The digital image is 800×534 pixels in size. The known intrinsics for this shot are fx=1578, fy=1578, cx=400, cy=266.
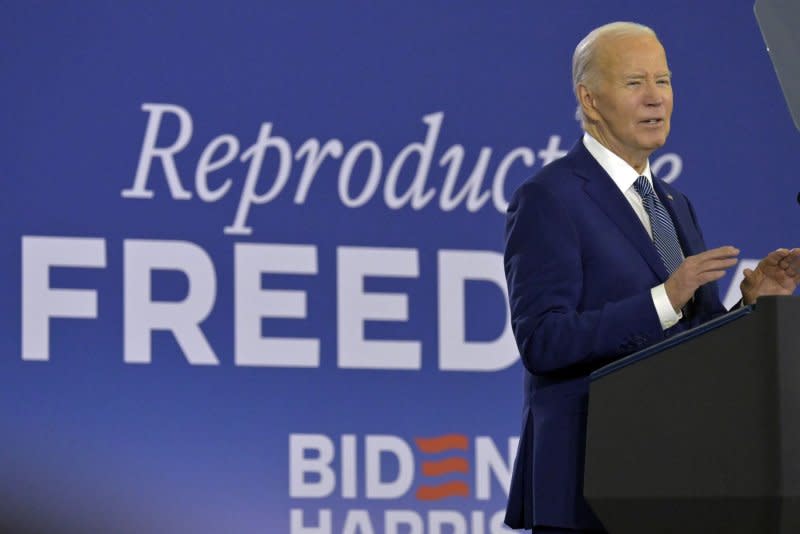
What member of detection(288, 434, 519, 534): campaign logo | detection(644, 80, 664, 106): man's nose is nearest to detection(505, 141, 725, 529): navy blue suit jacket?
detection(644, 80, 664, 106): man's nose

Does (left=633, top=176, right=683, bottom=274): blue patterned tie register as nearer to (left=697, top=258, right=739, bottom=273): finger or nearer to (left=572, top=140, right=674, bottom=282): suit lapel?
(left=572, top=140, right=674, bottom=282): suit lapel

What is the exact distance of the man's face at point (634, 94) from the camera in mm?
2439

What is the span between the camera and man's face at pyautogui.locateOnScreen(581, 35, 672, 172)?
244cm

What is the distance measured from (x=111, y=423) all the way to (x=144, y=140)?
71 centimetres

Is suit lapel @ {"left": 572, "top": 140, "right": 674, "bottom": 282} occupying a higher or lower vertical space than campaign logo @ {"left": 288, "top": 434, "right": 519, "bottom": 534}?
higher

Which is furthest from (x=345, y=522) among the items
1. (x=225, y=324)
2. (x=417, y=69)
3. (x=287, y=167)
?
(x=417, y=69)

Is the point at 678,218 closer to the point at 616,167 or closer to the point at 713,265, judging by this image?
the point at 616,167

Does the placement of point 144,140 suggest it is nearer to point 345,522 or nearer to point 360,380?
point 360,380

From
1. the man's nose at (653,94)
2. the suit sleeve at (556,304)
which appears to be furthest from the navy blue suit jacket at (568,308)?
the man's nose at (653,94)

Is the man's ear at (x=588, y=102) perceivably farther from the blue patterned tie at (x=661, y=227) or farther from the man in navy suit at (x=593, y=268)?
the blue patterned tie at (x=661, y=227)

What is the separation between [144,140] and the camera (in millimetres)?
3980

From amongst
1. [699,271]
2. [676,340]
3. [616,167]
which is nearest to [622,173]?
[616,167]

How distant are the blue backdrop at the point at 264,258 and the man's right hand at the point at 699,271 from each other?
201 centimetres

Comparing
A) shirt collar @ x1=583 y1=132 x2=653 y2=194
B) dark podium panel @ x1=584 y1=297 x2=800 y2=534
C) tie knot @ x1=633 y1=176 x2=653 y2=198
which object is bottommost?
dark podium panel @ x1=584 y1=297 x2=800 y2=534
